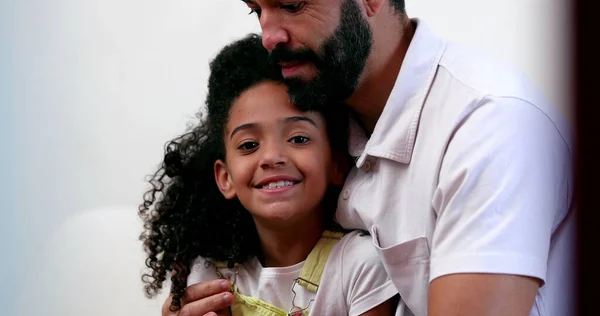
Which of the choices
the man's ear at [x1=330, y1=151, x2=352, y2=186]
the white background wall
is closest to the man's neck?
the man's ear at [x1=330, y1=151, x2=352, y2=186]

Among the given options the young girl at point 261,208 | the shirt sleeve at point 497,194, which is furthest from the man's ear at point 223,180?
the shirt sleeve at point 497,194

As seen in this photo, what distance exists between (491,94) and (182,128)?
Result: 115cm

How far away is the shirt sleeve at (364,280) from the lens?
1278 mm

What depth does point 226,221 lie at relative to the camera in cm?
152

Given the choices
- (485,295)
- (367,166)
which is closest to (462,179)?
(485,295)

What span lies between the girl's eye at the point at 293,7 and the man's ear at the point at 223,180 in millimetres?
358

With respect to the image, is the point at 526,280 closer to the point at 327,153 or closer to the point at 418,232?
the point at 418,232

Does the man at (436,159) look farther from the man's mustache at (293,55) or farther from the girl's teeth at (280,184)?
the girl's teeth at (280,184)

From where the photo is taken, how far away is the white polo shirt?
1.04 meters

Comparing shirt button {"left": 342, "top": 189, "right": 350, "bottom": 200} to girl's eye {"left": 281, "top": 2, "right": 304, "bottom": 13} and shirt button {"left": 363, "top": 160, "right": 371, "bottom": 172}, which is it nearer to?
shirt button {"left": 363, "top": 160, "right": 371, "bottom": 172}

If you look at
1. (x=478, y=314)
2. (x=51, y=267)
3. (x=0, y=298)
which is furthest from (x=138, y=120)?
(x=478, y=314)

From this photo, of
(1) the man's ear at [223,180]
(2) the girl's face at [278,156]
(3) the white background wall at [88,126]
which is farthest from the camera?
(3) the white background wall at [88,126]

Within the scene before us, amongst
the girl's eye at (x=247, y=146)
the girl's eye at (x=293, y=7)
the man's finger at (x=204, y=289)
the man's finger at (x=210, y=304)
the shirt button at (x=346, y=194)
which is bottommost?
the man's finger at (x=210, y=304)

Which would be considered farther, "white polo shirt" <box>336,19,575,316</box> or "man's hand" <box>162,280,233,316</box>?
"man's hand" <box>162,280,233,316</box>
